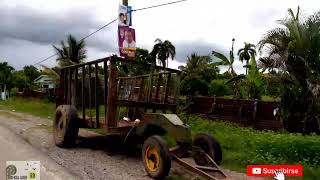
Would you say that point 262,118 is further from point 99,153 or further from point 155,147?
point 155,147

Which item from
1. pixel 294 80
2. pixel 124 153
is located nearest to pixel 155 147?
pixel 124 153

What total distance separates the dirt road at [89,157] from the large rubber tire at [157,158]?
25 cm

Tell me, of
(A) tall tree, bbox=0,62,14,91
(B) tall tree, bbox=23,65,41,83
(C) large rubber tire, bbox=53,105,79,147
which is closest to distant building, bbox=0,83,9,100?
(A) tall tree, bbox=0,62,14,91

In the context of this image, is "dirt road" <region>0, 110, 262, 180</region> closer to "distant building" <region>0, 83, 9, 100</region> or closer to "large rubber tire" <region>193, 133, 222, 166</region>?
"large rubber tire" <region>193, 133, 222, 166</region>

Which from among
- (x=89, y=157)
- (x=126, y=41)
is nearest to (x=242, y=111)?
(x=126, y=41)

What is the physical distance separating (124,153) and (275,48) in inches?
239

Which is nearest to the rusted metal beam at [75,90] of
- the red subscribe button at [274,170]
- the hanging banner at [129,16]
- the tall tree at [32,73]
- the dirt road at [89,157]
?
the dirt road at [89,157]

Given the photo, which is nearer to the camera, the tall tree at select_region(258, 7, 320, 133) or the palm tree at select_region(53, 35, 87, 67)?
the tall tree at select_region(258, 7, 320, 133)

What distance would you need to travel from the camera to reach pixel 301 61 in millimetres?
13867

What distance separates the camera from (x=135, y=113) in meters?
11.6

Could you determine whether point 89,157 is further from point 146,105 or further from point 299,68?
point 299,68

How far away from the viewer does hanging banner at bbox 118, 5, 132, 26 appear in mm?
16312

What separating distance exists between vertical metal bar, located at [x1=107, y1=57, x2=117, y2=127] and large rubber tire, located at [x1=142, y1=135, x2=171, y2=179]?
175 cm

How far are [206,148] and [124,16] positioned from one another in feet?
27.8
